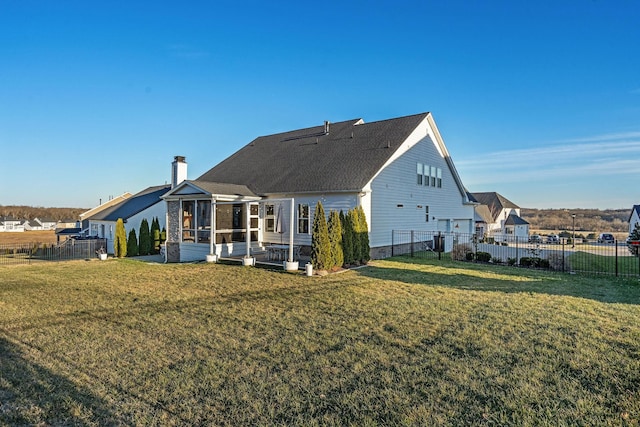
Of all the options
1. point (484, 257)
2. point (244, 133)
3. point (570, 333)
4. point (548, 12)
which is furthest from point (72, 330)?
point (244, 133)

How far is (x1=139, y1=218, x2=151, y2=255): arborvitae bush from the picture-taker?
68.9 feet

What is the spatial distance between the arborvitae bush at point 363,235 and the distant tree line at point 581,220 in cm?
6215

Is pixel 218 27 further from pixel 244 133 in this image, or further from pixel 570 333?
pixel 570 333

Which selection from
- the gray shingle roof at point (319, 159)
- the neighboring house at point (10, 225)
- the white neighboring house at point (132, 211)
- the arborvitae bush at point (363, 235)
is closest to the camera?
the arborvitae bush at point (363, 235)

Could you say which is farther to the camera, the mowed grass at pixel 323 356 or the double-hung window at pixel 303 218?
the double-hung window at pixel 303 218

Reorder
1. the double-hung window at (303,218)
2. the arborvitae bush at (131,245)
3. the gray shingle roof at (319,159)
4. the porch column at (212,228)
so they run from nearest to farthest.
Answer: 1. the porch column at (212,228)
2. the gray shingle roof at (319,159)
3. the double-hung window at (303,218)
4. the arborvitae bush at (131,245)

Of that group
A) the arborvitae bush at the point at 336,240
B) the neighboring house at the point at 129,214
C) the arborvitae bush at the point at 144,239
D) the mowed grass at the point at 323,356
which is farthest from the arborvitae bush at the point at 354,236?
the arborvitae bush at the point at 144,239

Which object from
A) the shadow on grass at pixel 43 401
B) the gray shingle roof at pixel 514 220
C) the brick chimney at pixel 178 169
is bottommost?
the shadow on grass at pixel 43 401

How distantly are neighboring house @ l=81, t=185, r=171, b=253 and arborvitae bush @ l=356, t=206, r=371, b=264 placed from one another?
1249 cm

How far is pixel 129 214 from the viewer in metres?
23.1

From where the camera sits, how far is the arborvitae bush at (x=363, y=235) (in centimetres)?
1423

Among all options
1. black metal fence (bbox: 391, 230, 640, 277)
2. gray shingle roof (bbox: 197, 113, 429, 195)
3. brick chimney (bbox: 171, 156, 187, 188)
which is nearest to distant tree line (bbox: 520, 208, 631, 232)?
black metal fence (bbox: 391, 230, 640, 277)

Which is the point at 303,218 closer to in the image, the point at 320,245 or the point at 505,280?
the point at 320,245

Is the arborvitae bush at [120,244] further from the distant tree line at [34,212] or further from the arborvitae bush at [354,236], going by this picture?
the distant tree line at [34,212]
